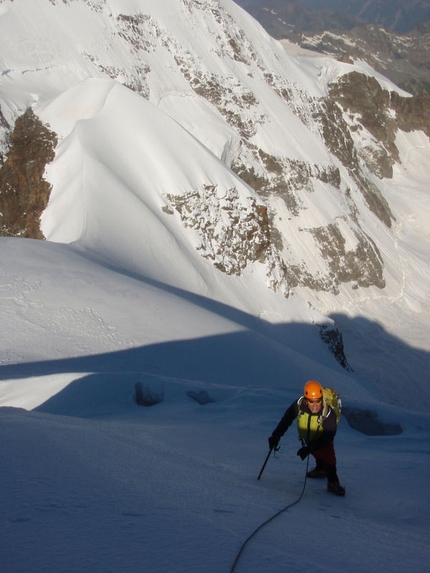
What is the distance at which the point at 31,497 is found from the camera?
3.10 metres

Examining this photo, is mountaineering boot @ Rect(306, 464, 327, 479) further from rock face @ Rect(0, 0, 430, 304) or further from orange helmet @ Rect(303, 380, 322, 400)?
rock face @ Rect(0, 0, 430, 304)

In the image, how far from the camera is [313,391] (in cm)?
463

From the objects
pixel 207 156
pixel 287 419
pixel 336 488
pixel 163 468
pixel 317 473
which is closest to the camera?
pixel 163 468

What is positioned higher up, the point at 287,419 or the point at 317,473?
the point at 287,419

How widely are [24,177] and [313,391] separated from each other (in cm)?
2483

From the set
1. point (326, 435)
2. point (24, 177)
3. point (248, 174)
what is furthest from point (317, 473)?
point (248, 174)

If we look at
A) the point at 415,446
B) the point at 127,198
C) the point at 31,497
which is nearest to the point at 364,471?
the point at 415,446

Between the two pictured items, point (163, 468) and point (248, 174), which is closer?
point (163, 468)

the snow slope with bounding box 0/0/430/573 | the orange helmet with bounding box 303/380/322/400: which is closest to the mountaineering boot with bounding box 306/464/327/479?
the snow slope with bounding box 0/0/430/573

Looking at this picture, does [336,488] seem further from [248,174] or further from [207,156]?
[248,174]

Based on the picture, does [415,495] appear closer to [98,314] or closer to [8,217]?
[98,314]

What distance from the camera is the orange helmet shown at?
4.62 meters

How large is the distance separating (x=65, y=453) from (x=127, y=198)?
2208 cm

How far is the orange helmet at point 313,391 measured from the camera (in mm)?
4617
